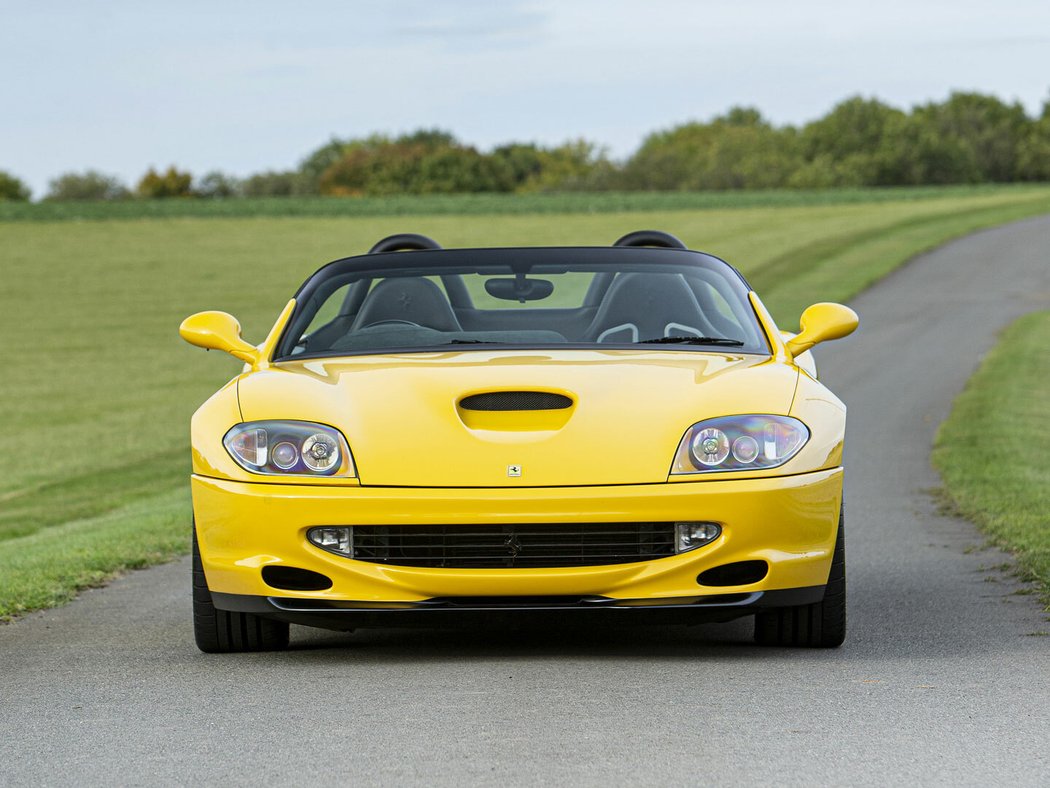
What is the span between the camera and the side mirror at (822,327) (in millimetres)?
6320

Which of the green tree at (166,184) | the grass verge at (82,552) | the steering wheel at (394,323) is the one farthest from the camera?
the green tree at (166,184)

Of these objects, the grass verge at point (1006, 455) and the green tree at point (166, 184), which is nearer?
the grass verge at point (1006, 455)

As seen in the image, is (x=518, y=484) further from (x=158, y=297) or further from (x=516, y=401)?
(x=158, y=297)

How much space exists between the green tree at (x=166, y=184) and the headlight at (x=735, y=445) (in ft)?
384

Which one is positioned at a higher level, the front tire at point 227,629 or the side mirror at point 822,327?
the side mirror at point 822,327

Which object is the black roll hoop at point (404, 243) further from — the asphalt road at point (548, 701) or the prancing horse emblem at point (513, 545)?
the prancing horse emblem at point (513, 545)

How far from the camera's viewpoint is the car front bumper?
199 inches

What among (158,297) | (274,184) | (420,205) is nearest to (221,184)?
(274,184)

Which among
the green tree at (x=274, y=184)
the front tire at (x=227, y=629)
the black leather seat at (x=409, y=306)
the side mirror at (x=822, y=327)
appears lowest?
the green tree at (x=274, y=184)

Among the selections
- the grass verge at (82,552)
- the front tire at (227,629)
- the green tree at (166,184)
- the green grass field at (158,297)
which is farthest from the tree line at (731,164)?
the front tire at (227,629)

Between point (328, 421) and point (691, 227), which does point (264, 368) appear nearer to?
point (328, 421)

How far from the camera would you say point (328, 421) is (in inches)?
206

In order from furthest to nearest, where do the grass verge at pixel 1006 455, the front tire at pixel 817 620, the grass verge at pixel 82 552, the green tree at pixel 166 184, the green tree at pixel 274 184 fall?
the green tree at pixel 274 184 → the green tree at pixel 166 184 → the grass verge at pixel 1006 455 → the grass verge at pixel 82 552 → the front tire at pixel 817 620

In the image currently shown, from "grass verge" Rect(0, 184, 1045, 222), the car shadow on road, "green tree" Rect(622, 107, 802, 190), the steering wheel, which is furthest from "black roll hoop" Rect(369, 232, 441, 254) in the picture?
"green tree" Rect(622, 107, 802, 190)
